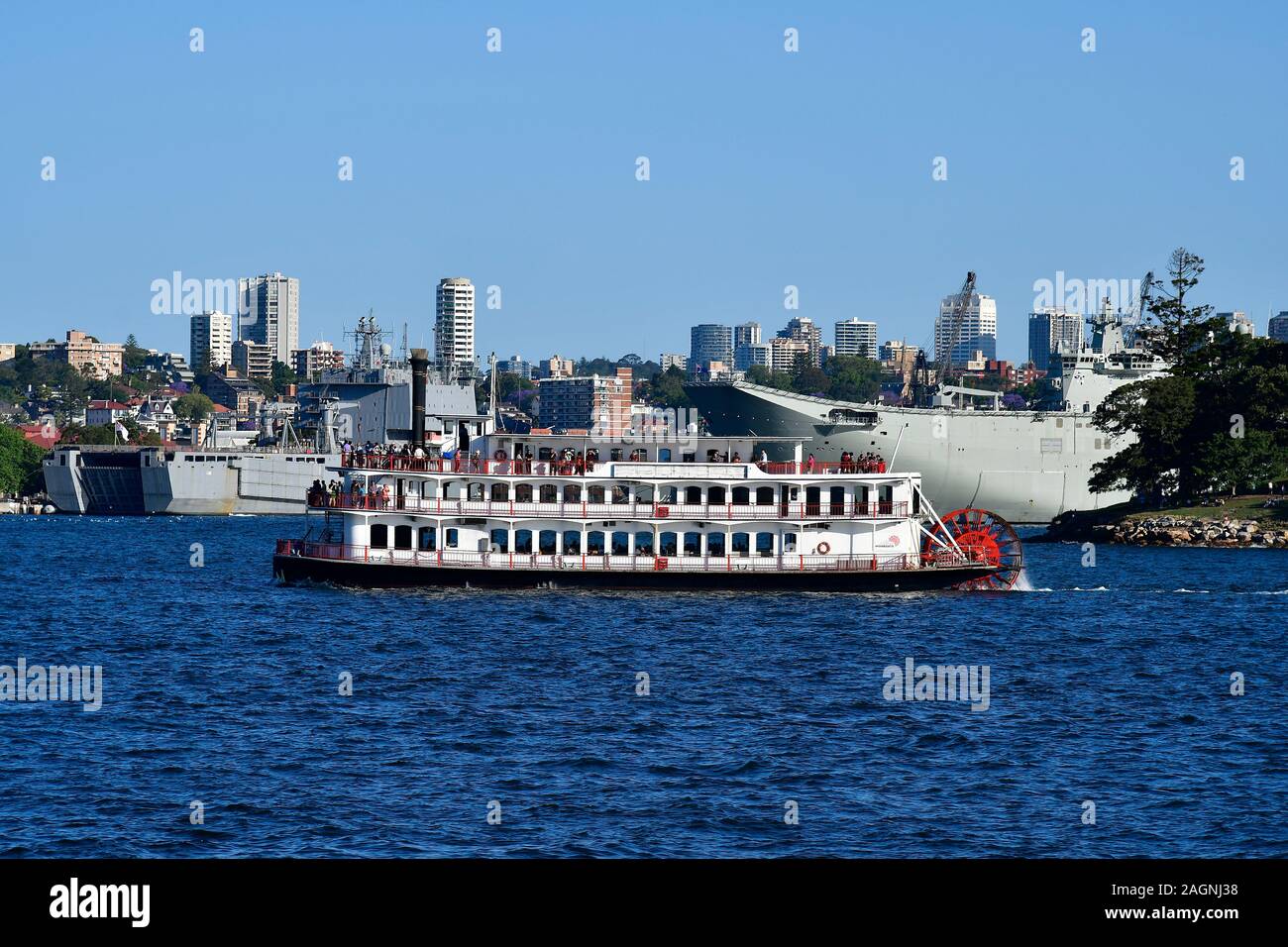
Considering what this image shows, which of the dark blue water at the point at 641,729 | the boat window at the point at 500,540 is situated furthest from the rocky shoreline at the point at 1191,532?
the boat window at the point at 500,540

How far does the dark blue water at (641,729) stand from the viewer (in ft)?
79.8

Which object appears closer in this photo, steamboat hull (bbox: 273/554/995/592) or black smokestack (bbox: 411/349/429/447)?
steamboat hull (bbox: 273/554/995/592)

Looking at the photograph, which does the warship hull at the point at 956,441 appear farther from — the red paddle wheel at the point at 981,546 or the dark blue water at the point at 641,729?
the dark blue water at the point at 641,729

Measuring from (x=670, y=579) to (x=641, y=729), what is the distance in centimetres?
2658

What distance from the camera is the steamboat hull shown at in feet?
193

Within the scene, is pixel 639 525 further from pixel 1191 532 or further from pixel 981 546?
pixel 1191 532

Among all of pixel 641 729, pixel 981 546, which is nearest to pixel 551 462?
pixel 981 546

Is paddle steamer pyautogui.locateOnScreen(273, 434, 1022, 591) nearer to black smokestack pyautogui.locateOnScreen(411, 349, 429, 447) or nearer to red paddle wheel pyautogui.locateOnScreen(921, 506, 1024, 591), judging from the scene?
red paddle wheel pyautogui.locateOnScreen(921, 506, 1024, 591)

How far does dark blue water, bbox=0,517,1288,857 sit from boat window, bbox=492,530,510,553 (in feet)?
9.89

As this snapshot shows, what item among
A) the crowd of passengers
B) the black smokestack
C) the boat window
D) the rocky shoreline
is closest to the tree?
the rocky shoreline

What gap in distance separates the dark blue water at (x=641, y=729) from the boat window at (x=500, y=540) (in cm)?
302
